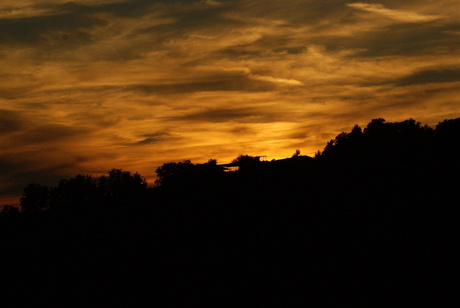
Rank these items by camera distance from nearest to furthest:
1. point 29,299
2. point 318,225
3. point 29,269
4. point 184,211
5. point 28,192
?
point 29,299 → point 318,225 → point 29,269 → point 184,211 → point 28,192

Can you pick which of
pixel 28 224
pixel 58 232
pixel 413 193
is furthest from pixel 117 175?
pixel 413 193

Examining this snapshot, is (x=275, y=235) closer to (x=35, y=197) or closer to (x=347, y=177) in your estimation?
(x=347, y=177)

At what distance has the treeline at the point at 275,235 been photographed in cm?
4403

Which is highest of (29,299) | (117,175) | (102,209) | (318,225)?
(117,175)

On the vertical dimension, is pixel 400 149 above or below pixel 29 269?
above

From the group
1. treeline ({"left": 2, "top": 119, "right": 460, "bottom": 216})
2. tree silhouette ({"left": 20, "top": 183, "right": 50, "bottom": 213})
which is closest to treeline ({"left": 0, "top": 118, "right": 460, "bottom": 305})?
treeline ({"left": 2, "top": 119, "right": 460, "bottom": 216})

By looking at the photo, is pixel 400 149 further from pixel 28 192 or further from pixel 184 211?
pixel 28 192

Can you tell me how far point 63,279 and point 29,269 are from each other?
7.91m

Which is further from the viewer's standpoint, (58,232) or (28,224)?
(28,224)

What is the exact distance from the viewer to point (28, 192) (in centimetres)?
15075

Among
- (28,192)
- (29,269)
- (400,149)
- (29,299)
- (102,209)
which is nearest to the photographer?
(29,299)

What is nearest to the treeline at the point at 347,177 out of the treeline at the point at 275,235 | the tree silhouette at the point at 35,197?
the treeline at the point at 275,235

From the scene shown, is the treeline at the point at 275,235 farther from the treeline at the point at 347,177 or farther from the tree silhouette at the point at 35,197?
the tree silhouette at the point at 35,197

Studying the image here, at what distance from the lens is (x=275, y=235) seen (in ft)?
180
